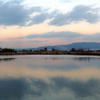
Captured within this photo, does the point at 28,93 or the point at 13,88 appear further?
the point at 13,88

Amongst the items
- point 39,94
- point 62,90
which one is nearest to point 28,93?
point 39,94

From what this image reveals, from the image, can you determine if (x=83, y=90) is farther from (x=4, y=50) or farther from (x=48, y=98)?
(x=4, y=50)

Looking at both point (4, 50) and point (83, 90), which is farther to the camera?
point (4, 50)

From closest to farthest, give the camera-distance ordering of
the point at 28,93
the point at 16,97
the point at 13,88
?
the point at 16,97 < the point at 28,93 < the point at 13,88

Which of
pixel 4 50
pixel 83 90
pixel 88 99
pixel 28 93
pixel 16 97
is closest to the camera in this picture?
pixel 88 99

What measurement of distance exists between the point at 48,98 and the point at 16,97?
150 centimetres

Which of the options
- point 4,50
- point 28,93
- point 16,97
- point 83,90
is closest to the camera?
point 16,97

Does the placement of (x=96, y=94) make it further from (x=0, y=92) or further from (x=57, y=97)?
(x=0, y=92)

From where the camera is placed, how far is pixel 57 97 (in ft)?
24.7

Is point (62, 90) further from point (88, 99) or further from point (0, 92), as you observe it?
point (0, 92)

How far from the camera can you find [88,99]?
718cm

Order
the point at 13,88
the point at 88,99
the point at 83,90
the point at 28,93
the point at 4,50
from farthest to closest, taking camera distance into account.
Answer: the point at 4,50 < the point at 13,88 < the point at 83,90 < the point at 28,93 < the point at 88,99

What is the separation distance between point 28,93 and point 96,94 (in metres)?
3.30

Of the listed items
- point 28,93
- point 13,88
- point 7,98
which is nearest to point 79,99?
point 28,93
